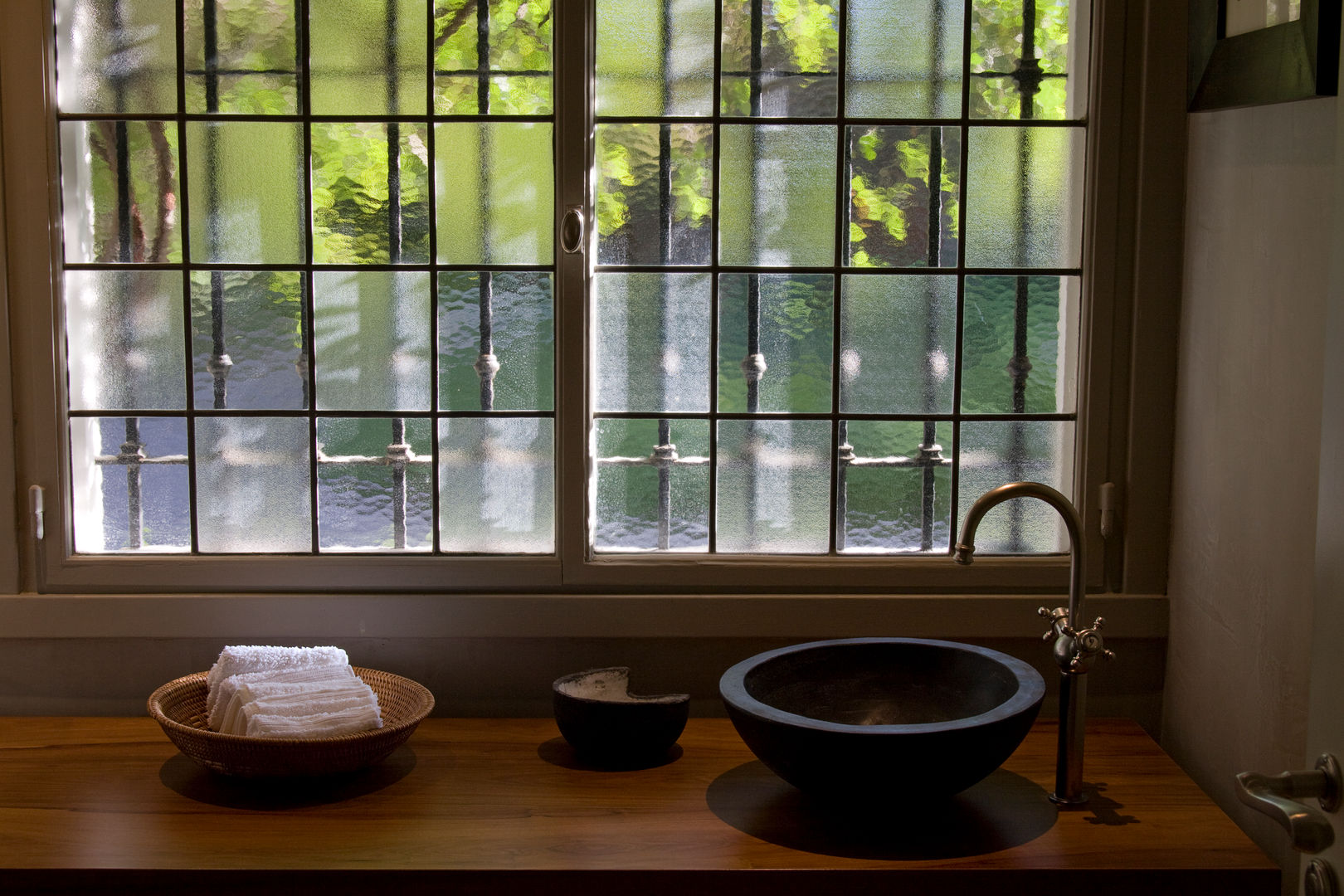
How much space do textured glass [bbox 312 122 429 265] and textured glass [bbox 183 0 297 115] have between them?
11 cm

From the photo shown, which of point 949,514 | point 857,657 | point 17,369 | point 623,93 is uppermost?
point 623,93

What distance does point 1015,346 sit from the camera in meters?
2.12

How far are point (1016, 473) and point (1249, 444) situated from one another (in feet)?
1.52

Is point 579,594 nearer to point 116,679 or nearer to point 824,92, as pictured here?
point 116,679

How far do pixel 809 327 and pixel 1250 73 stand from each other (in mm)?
814

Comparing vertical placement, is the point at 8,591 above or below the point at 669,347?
below

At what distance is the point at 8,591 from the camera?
207cm

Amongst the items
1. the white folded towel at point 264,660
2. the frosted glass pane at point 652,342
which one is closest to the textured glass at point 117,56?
the frosted glass pane at point 652,342

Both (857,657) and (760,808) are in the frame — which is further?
(857,657)

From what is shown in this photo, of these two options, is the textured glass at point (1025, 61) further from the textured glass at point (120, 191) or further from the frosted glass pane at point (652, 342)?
the textured glass at point (120, 191)

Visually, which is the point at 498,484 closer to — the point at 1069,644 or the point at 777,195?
the point at 777,195

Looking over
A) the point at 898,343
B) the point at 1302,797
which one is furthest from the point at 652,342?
the point at 1302,797

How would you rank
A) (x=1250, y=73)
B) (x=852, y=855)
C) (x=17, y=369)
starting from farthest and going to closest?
(x=17, y=369), (x=1250, y=73), (x=852, y=855)

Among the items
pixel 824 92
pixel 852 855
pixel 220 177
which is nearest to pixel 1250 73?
pixel 824 92
